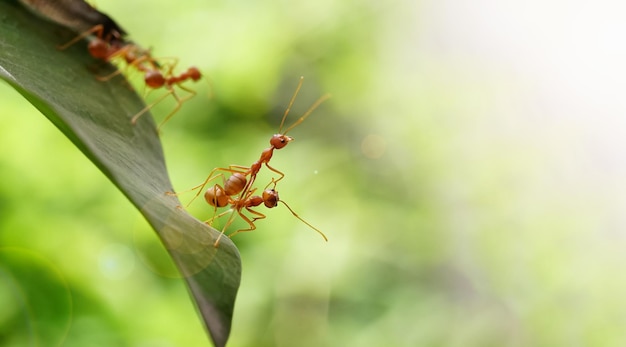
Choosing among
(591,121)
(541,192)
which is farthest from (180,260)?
(591,121)

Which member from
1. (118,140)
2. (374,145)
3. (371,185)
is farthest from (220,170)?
(374,145)

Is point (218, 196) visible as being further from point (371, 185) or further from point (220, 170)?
point (371, 185)

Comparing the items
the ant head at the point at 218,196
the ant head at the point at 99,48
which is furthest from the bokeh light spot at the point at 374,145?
the ant head at the point at 99,48

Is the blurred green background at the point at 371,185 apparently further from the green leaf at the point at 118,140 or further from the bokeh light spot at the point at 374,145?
the green leaf at the point at 118,140

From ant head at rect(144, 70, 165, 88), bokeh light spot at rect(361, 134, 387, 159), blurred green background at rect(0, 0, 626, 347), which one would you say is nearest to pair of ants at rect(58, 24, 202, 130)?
ant head at rect(144, 70, 165, 88)

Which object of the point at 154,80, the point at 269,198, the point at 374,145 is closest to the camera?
the point at 269,198
